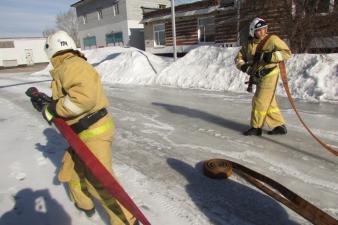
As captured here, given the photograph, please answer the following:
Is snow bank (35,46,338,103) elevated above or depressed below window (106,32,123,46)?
below

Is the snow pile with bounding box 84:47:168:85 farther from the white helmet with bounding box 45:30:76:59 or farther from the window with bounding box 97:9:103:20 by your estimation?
the window with bounding box 97:9:103:20

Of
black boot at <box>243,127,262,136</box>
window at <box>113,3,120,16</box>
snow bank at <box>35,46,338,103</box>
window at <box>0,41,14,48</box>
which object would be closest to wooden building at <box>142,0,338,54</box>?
snow bank at <box>35,46,338,103</box>

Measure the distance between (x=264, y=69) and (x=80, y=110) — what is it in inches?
132

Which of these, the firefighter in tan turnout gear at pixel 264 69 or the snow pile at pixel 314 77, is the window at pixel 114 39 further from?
the firefighter in tan turnout gear at pixel 264 69

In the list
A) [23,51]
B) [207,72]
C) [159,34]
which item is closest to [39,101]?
[207,72]

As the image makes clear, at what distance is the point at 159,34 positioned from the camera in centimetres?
2638

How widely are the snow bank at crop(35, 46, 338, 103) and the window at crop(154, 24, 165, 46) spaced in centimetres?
1027

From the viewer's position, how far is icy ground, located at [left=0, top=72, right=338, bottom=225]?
10.2 feet

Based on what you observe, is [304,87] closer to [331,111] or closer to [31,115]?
[331,111]

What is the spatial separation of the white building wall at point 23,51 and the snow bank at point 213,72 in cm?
3677

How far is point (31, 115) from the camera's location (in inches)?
298

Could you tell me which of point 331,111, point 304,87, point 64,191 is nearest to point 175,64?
point 304,87

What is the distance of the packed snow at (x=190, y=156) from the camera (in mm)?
3125

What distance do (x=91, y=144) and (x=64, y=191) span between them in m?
1.27
